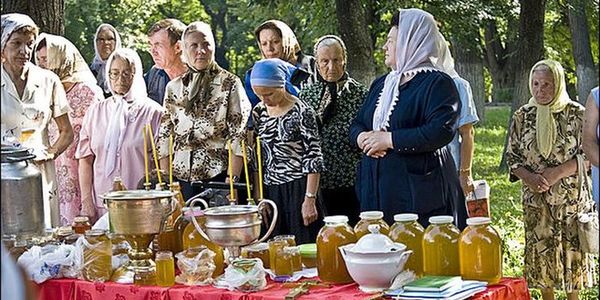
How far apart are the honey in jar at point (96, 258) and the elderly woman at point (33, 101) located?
3.03ft

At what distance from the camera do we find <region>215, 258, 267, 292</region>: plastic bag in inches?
135

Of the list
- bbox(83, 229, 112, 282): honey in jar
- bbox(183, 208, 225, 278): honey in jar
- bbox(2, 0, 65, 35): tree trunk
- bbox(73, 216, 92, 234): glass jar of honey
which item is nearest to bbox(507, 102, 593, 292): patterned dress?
bbox(183, 208, 225, 278): honey in jar

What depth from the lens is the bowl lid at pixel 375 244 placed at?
3287mm

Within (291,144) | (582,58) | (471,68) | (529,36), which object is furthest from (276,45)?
(471,68)

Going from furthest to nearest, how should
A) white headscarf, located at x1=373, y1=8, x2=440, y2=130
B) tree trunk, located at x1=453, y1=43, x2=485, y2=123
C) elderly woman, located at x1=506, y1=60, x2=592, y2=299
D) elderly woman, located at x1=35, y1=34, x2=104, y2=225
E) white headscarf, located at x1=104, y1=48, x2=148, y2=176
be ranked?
tree trunk, located at x1=453, y1=43, x2=485, y2=123 < elderly woman, located at x1=35, y1=34, x2=104, y2=225 < elderly woman, located at x1=506, y1=60, x2=592, y2=299 < white headscarf, located at x1=104, y1=48, x2=148, y2=176 < white headscarf, located at x1=373, y1=8, x2=440, y2=130

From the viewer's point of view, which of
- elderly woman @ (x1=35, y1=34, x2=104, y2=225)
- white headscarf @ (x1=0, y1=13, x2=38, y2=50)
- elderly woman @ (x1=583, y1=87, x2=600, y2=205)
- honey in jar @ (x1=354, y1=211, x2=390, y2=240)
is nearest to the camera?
elderly woman @ (x1=583, y1=87, x2=600, y2=205)

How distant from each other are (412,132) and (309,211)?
0.79 metres

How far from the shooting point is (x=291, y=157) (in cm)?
470

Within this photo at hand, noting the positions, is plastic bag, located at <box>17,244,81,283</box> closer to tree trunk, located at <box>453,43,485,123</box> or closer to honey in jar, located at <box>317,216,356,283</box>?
honey in jar, located at <box>317,216,356,283</box>

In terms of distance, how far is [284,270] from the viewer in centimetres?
358

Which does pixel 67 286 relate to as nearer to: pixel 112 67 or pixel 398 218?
pixel 398 218

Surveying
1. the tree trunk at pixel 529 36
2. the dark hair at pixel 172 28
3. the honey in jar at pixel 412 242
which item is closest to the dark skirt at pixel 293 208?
the dark hair at pixel 172 28

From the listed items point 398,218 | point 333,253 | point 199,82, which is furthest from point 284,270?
point 199,82

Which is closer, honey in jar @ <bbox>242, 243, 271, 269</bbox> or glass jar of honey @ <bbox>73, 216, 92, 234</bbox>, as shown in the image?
honey in jar @ <bbox>242, 243, 271, 269</bbox>
